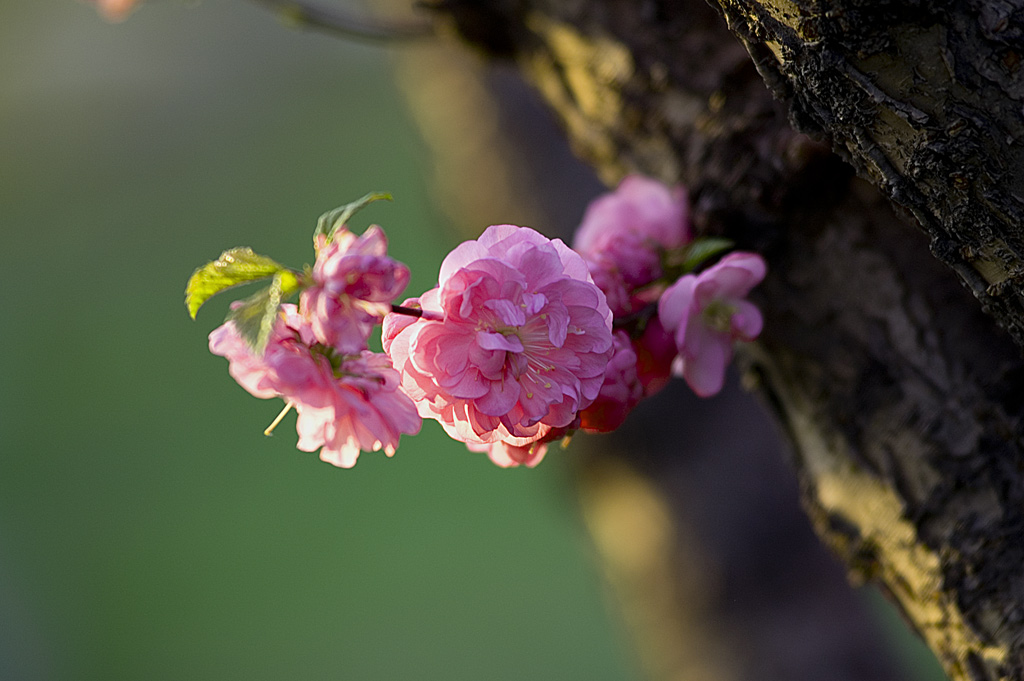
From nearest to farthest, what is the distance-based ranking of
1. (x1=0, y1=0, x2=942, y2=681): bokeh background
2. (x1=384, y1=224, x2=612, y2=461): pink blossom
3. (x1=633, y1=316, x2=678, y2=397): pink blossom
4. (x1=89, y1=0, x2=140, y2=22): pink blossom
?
(x1=384, y1=224, x2=612, y2=461): pink blossom, (x1=633, y1=316, x2=678, y2=397): pink blossom, (x1=89, y1=0, x2=140, y2=22): pink blossom, (x1=0, y1=0, x2=942, y2=681): bokeh background

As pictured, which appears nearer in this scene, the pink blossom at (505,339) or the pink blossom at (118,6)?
the pink blossom at (505,339)

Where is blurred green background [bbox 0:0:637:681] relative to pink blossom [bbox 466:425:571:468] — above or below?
below

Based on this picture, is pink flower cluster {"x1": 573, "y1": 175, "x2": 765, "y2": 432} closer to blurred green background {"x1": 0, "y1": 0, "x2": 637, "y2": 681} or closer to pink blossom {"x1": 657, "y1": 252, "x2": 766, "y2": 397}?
pink blossom {"x1": 657, "y1": 252, "x2": 766, "y2": 397}

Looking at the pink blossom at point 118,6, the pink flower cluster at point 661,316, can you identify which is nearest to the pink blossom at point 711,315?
the pink flower cluster at point 661,316

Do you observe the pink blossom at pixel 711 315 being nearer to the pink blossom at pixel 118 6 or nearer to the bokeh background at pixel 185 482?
the pink blossom at pixel 118 6

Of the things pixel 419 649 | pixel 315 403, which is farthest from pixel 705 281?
pixel 419 649

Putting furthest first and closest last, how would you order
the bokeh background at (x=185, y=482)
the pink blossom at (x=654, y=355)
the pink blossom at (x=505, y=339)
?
the bokeh background at (x=185, y=482), the pink blossom at (x=654, y=355), the pink blossom at (x=505, y=339)

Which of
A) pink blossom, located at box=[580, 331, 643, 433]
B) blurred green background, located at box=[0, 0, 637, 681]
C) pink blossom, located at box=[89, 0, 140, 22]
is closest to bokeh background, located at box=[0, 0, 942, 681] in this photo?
blurred green background, located at box=[0, 0, 637, 681]

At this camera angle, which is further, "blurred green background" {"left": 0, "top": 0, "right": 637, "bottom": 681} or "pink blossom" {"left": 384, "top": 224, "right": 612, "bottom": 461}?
"blurred green background" {"left": 0, "top": 0, "right": 637, "bottom": 681}
